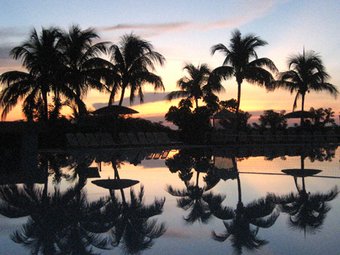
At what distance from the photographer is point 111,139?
2109cm

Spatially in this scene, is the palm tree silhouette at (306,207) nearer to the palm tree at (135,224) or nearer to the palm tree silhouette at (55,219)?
the palm tree at (135,224)

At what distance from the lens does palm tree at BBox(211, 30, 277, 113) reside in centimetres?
2817

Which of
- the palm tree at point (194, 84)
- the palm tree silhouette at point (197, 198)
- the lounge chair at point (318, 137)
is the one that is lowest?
the lounge chair at point (318, 137)

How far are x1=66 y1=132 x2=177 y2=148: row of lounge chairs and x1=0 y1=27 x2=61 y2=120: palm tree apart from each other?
346 centimetres

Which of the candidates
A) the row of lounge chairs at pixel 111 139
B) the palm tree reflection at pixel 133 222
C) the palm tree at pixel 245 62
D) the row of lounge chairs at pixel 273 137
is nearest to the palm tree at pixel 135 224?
the palm tree reflection at pixel 133 222

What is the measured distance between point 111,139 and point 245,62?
1110 cm

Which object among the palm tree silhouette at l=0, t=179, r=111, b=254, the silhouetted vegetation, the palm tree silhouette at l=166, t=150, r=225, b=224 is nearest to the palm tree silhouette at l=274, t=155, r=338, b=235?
the palm tree silhouette at l=166, t=150, r=225, b=224

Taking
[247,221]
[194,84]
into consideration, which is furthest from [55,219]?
[194,84]

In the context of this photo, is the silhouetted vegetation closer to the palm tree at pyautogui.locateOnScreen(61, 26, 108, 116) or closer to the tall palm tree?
the palm tree at pyautogui.locateOnScreen(61, 26, 108, 116)

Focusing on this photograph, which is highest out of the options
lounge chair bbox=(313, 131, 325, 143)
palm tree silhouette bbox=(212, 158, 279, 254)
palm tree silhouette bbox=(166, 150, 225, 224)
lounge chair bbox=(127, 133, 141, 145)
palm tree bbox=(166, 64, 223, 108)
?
palm tree bbox=(166, 64, 223, 108)

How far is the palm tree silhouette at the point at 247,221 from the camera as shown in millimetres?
4473

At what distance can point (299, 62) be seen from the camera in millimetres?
32125

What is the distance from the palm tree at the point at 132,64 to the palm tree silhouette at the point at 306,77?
10169 mm

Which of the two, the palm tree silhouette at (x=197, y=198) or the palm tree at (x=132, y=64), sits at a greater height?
the palm tree at (x=132, y=64)
